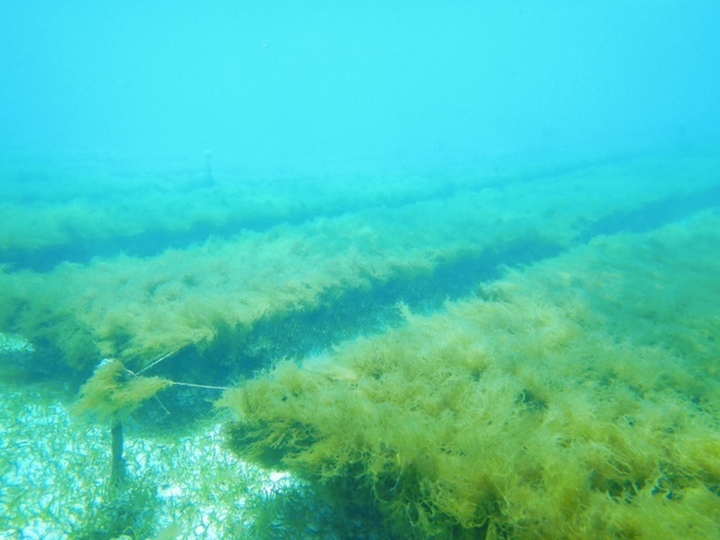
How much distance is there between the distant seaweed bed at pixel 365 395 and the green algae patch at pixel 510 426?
2cm

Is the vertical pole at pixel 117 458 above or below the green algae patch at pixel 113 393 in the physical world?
below

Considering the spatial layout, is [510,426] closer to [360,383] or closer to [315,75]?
[360,383]

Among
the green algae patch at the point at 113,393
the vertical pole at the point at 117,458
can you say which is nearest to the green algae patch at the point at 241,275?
the green algae patch at the point at 113,393

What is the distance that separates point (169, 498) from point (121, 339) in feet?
6.82

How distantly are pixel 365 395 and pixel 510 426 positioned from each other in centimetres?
125

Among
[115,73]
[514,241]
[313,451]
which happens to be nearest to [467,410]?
[313,451]

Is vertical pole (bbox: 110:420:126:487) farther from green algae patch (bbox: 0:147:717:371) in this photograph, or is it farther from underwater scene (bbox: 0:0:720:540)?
green algae patch (bbox: 0:147:717:371)

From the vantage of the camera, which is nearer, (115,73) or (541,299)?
(541,299)

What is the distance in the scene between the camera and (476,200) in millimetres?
17625

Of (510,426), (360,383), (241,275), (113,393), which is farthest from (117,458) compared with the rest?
(510,426)

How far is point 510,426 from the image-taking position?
9.21 ft

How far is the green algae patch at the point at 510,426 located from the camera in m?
2.19

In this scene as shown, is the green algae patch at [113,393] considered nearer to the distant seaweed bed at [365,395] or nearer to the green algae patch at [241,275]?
the distant seaweed bed at [365,395]

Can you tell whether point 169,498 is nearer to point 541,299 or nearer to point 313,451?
point 313,451
